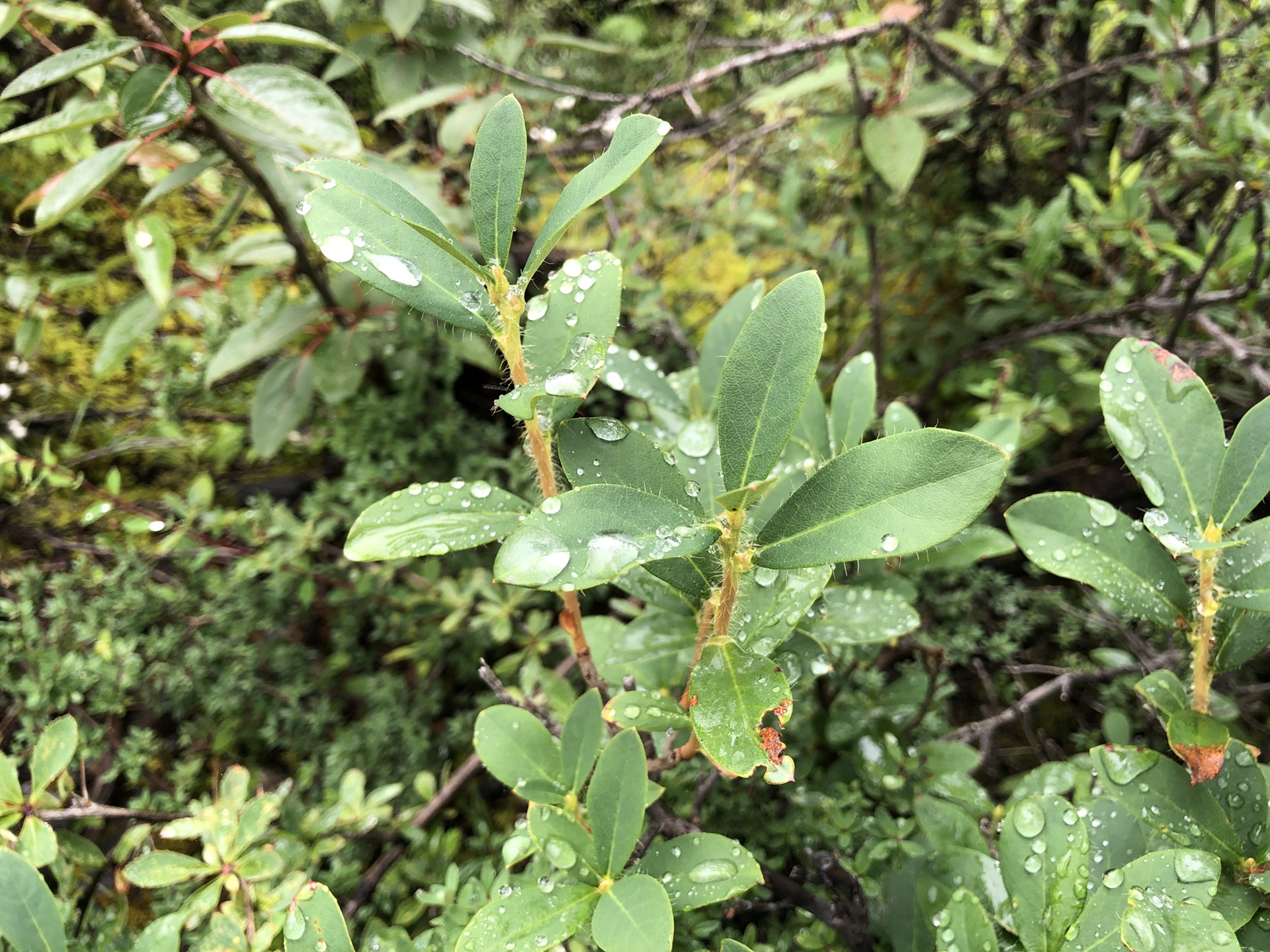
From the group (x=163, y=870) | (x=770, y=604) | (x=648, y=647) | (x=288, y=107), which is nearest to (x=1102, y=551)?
(x=770, y=604)

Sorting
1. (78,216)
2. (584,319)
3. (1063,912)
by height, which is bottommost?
(1063,912)

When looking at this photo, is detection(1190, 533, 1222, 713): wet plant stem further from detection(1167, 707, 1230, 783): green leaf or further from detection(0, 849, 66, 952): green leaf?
detection(0, 849, 66, 952): green leaf

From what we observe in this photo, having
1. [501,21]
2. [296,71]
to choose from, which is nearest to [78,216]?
[296,71]

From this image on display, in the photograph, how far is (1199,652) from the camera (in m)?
0.66

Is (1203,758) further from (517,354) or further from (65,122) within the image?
(65,122)

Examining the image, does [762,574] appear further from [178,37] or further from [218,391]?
[218,391]

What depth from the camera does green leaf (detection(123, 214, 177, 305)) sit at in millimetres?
1271

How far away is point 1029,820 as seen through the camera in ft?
2.06

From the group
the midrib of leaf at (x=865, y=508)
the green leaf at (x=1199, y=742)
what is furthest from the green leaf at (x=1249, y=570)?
the midrib of leaf at (x=865, y=508)

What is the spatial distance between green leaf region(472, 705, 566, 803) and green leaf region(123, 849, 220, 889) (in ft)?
1.69

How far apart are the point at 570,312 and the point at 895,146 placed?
47.3 inches

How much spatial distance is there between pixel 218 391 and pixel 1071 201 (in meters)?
2.41

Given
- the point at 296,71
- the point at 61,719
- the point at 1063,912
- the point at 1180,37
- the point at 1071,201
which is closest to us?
the point at 1063,912

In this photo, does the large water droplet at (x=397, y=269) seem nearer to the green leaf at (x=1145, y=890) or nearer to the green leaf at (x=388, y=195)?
the green leaf at (x=388, y=195)
